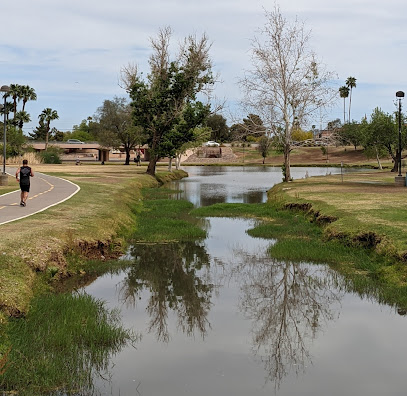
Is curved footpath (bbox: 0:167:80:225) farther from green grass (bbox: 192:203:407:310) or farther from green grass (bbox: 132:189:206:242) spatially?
green grass (bbox: 192:203:407:310)

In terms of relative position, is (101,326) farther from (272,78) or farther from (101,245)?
(272,78)

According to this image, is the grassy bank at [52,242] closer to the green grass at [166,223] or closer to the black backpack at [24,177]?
the green grass at [166,223]

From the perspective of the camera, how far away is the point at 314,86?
45.1 m

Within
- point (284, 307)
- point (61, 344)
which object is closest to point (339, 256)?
point (284, 307)

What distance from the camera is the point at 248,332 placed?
11.0 metres

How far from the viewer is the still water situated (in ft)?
28.1

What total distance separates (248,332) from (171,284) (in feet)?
13.9

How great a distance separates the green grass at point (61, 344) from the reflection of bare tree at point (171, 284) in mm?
1012

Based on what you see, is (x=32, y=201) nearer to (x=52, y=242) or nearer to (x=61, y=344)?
(x=52, y=242)

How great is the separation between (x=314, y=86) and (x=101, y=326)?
123 ft

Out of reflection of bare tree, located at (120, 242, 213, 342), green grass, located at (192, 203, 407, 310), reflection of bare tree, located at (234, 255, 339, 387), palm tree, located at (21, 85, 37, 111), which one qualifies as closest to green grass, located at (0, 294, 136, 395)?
reflection of bare tree, located at (120, 242, 213, 342)

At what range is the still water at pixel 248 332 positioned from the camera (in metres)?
8.58

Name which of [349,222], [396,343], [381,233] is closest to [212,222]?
[349,222]

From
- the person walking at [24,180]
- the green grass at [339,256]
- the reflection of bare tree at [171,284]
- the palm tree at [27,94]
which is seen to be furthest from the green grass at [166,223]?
the palm tree at [27,94]
